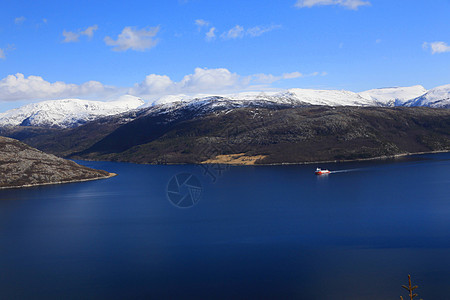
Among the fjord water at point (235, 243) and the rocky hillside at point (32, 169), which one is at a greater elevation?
the rocky hillside at point (32, 169)

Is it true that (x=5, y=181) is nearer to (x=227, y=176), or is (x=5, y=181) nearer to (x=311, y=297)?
(x=227, y=176)

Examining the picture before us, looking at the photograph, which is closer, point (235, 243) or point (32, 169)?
point (235, 243)

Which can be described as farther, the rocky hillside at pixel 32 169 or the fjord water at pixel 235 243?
the rocky hillside at pixel 32 169

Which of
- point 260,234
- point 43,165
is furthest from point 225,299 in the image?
point 43,165

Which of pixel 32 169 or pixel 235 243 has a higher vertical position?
pixel 32 169
